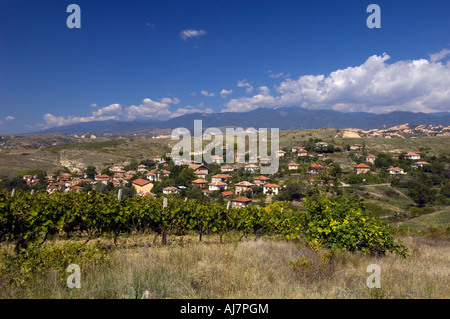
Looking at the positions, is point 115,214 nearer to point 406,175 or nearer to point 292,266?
point 292,266

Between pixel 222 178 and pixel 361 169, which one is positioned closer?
pixel 361 169

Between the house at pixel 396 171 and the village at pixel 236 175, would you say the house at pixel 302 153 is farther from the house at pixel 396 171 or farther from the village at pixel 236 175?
the house at pixel 396 171

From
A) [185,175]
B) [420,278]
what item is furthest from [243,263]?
[185,175]

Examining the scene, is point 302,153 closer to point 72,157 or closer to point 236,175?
point 236,175

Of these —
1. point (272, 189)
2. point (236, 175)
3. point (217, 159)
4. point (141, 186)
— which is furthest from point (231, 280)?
point (217, 159)

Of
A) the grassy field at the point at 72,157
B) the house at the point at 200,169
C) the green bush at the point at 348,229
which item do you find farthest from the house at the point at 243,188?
the green bush at the point at 348,229

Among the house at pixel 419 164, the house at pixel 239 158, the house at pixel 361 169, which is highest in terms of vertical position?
the house at pixel 239 158
